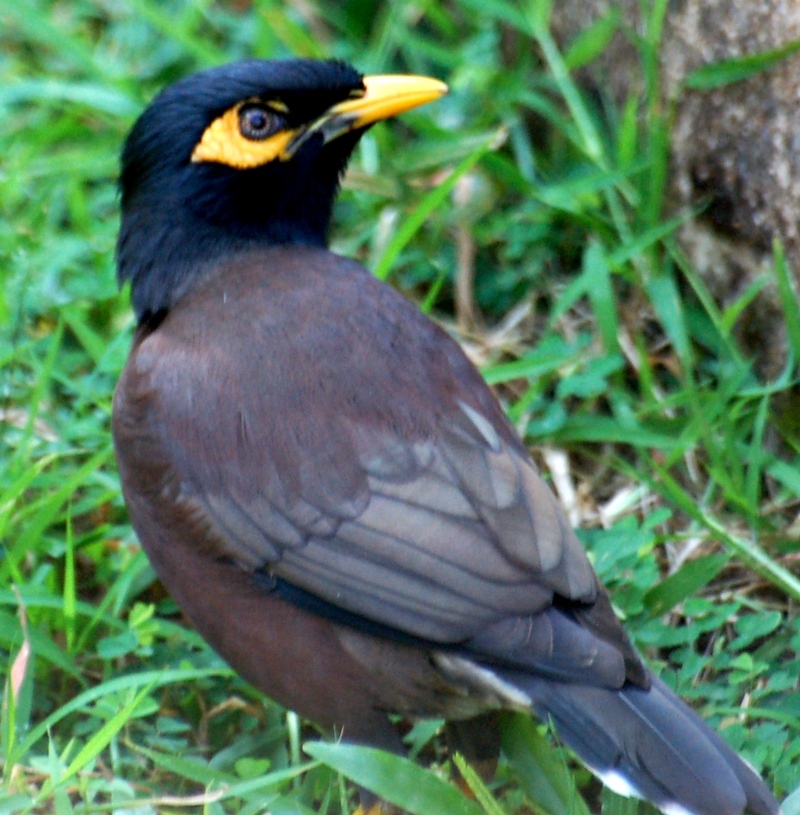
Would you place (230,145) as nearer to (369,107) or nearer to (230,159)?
(230,159)

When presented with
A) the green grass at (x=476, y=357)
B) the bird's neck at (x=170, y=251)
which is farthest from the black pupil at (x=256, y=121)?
the green grass at (x=476, y=357)

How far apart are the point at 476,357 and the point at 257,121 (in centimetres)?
136

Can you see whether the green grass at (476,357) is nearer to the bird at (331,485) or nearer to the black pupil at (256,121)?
the bird at (331,485)

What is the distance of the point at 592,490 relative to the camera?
4301 millimetres

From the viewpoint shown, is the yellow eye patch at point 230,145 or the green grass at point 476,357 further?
the yellow eye patch at point 230,145

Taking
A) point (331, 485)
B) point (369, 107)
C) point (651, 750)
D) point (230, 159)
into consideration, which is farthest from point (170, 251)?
point (651, 750)

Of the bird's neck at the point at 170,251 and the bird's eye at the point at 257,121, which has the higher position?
the bird's eye at the point at 257,121

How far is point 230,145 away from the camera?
359 centimetres

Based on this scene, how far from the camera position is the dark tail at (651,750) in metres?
2.94

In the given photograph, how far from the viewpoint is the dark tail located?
2938mm

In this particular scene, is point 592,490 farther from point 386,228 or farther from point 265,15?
point 265,15

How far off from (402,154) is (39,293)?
132 centimetres

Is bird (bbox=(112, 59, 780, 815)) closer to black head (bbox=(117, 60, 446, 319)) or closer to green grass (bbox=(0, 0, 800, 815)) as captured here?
black head (bbox=(117, 60, 446, 319))

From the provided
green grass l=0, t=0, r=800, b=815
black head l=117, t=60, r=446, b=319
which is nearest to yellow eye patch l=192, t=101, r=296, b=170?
black head l=117, t=60, r=446, b=319
